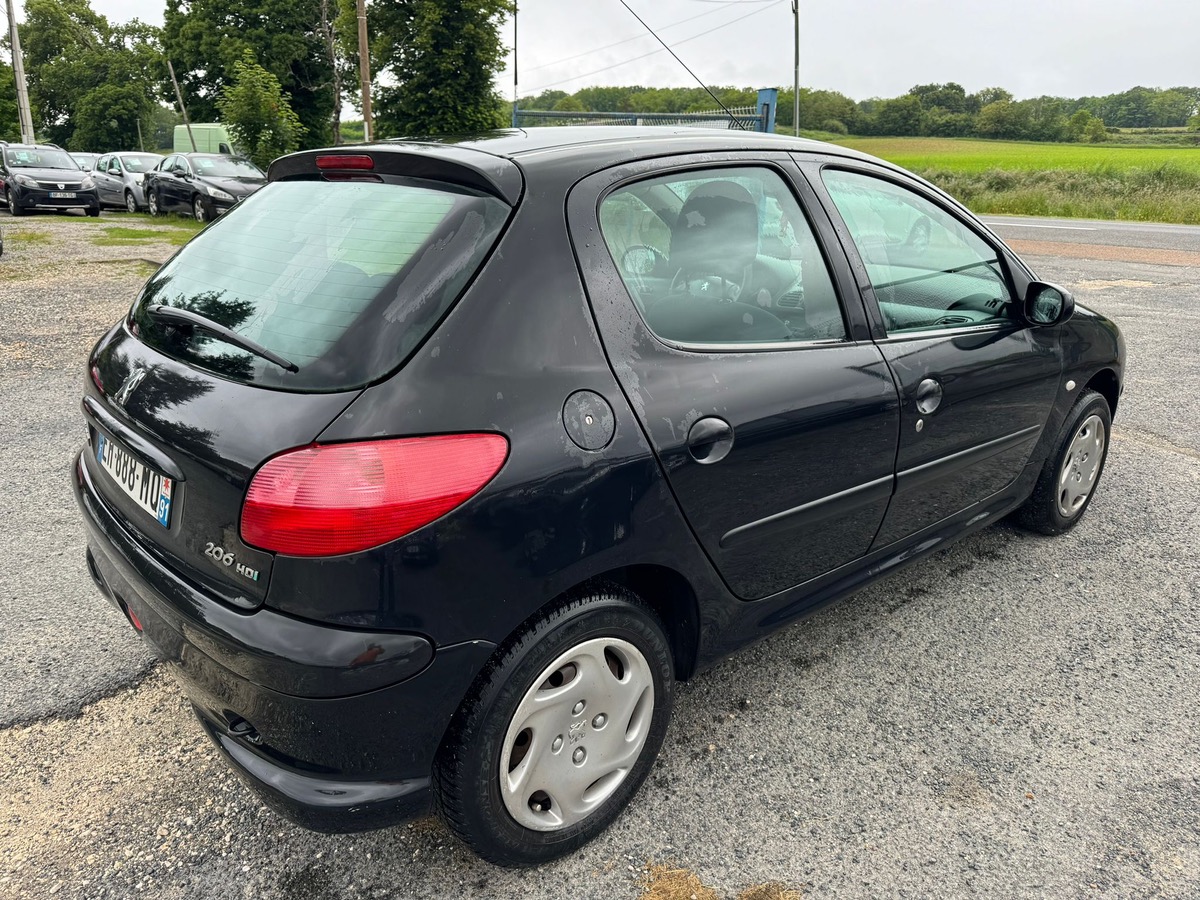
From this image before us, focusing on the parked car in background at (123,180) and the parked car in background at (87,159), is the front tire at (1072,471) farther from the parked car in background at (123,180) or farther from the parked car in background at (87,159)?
the parked car in background at (87,159)

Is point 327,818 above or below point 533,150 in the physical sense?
below

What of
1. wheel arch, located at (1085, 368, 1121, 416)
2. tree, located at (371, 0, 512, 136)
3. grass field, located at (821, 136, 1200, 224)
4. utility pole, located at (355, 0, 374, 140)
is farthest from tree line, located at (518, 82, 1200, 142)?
wheel arch, located at (1085, 368, 1121, 416)

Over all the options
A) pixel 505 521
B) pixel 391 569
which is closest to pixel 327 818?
pixel 391 569

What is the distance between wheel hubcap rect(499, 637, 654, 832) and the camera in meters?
1.97

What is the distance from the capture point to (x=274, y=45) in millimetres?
45250

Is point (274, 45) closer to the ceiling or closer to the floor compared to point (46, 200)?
closer to the ceiling

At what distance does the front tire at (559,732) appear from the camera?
6.11ft

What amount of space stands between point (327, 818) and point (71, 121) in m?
81.6

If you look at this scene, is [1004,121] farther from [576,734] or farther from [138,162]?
[576,734]

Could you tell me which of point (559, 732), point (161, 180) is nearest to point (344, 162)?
point (559, 732)

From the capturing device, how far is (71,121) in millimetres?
67500

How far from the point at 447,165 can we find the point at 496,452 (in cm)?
75

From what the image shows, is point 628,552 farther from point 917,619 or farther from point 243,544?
point 917,619

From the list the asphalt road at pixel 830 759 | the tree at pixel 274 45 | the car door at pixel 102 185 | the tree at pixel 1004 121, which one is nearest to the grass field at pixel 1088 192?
the car door at pixel 102 185
